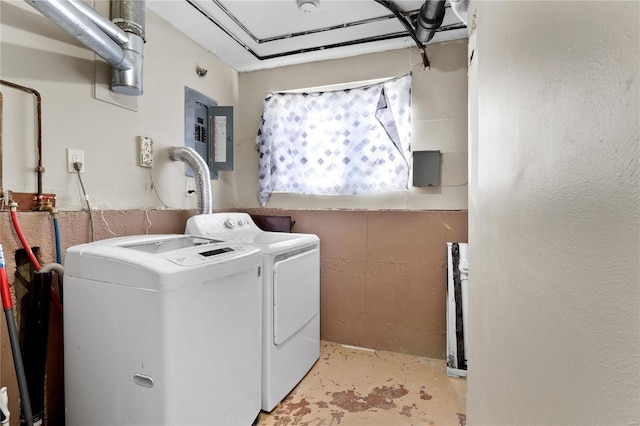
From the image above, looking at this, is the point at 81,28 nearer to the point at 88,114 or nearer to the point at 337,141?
the point at 88,114

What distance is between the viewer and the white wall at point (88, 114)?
1.31 meters

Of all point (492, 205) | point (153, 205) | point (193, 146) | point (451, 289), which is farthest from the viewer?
point (193, 146)

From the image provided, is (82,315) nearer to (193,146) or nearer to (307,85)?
(193,146)

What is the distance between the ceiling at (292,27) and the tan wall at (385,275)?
1.25 meters

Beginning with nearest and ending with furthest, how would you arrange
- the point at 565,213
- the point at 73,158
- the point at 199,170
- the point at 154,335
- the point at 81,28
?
the point at 565,213 < the point at 154,335 < the point at 81,28 < the point at 73,158 < the point at 199,170

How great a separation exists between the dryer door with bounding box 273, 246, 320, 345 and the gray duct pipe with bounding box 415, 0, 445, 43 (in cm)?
154

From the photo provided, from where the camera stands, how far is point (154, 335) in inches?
43.0

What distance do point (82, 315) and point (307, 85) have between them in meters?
2.18

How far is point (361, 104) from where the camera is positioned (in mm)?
2402

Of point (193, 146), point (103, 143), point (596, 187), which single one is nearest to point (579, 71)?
point (596, 187)

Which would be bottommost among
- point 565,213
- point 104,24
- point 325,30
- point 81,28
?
point 565,213

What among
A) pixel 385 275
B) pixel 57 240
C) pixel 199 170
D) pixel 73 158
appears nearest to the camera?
pixel 57 240

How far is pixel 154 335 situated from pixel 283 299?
0.79 metres

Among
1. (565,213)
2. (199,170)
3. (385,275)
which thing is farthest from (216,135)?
(565,213)
